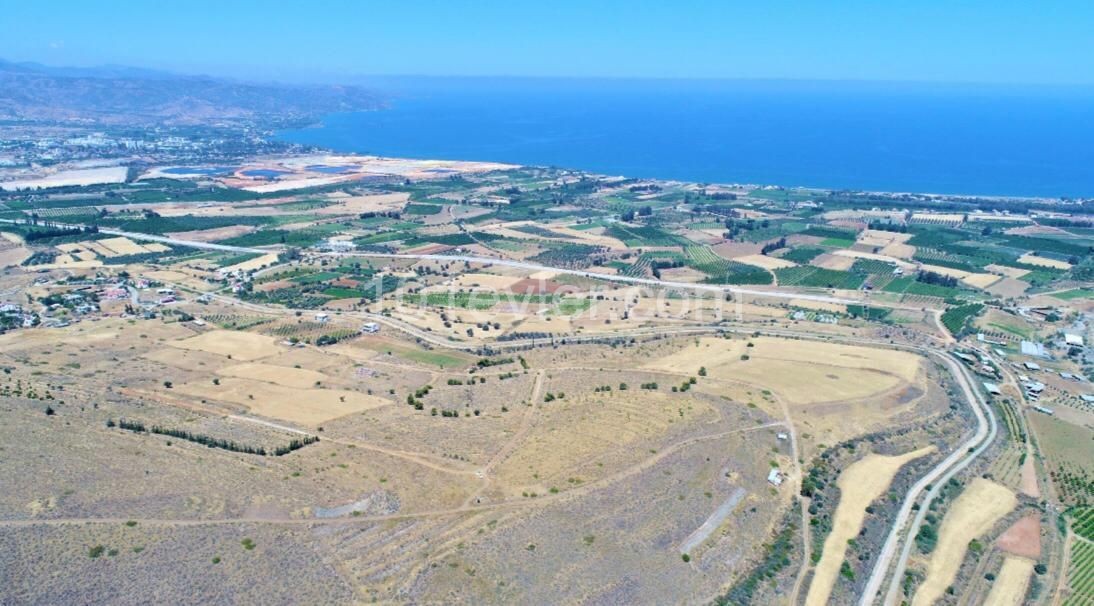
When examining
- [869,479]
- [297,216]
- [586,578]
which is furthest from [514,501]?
[297,216]

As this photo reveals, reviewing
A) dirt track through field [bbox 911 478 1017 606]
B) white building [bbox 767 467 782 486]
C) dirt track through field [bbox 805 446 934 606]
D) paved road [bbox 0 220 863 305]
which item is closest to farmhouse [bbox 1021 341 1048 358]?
paved road [bbox 0 220 863 305]

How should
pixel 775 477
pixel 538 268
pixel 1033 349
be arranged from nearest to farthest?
pixel 775 477 < pixel 1033 349 < pixel 538 268

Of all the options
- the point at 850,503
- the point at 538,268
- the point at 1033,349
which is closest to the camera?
the point at 850,503

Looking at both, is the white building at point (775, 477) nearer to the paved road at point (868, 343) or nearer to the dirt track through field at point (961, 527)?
the paved road at point (868, 343)

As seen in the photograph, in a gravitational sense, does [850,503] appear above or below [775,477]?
below

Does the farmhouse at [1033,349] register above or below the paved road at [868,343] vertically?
above

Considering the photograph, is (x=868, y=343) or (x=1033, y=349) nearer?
(x=868, y=343)

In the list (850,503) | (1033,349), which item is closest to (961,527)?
(850,503)

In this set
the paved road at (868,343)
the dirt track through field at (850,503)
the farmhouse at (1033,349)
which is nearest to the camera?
the dirt track through field at (850,503)

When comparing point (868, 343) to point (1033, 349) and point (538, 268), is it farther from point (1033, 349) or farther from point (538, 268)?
point (538, 268)

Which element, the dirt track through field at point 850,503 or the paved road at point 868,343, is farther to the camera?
the paved road at point 868,343

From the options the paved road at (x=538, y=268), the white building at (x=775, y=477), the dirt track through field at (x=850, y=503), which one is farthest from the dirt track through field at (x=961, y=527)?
the paved road at (x=538, y=268)
